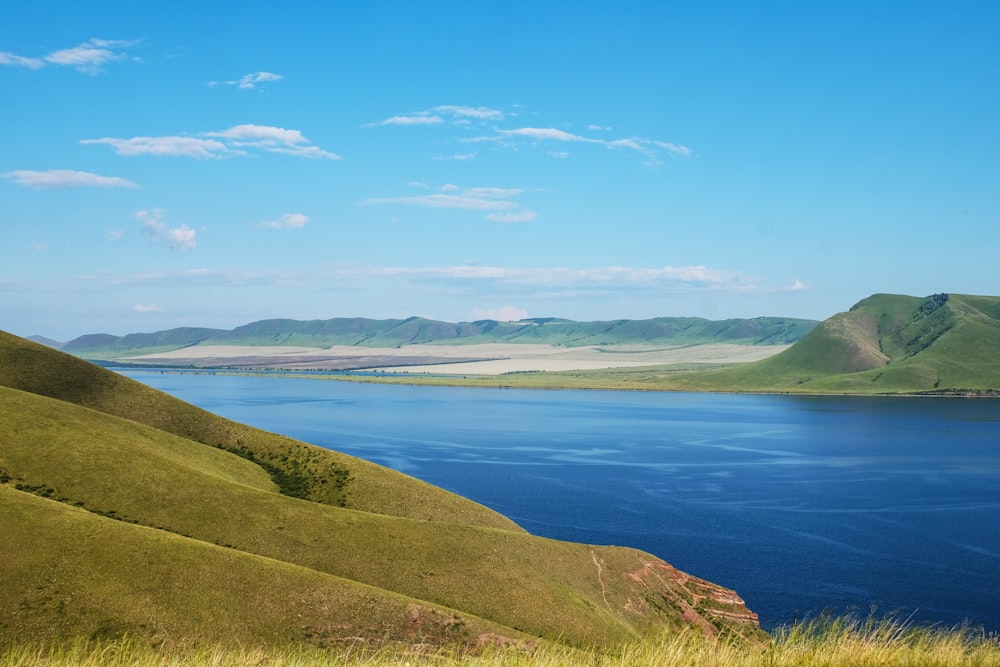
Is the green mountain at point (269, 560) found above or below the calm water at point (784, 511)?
above

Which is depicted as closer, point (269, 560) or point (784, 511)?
point (269, 560)

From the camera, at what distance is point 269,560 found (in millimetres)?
57094

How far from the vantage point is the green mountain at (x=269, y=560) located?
48.0m

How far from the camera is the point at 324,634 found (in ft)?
162

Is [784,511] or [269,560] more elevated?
[269,560]

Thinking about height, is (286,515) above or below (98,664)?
below

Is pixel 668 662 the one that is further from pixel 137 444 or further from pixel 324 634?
pixel 137 444

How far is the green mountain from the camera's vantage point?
48.0 metres

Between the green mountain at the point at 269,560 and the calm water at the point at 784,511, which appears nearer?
the green mountain at the point at 269,560

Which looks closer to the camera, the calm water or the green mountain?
the green mountain

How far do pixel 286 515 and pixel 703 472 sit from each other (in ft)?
383

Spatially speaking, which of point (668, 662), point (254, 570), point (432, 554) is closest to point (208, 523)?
point (254, 570)

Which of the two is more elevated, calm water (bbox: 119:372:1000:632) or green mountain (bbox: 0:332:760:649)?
green mountain (bbox: 0:332:760:649)

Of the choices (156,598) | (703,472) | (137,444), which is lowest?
(703,472)
